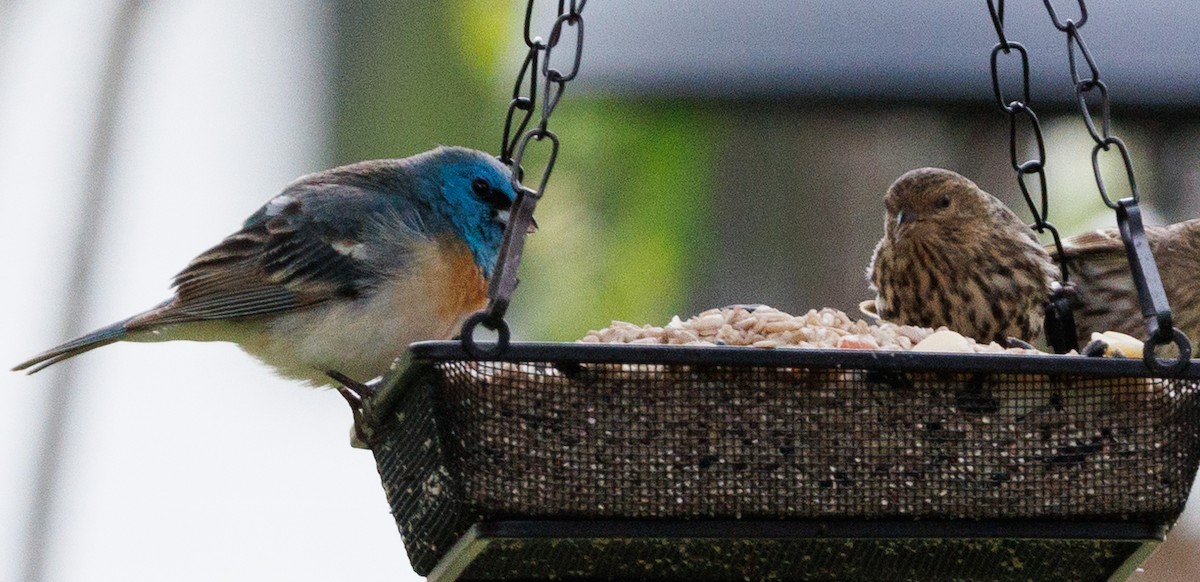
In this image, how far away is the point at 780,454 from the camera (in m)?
3.06

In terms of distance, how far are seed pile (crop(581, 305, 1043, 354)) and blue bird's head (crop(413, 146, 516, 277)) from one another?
141 centimetres

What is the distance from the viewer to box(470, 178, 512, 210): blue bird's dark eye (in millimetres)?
4973

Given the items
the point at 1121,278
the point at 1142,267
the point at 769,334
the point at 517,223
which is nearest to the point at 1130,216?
the point at 1142,267

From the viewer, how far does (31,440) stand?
21.4ft

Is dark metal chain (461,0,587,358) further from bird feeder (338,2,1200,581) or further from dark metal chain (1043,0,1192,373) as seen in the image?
dark metal chain (1043,0,1192,373)

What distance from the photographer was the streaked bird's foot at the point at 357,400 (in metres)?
3.64

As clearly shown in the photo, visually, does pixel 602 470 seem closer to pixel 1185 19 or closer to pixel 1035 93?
pixel 1035 93

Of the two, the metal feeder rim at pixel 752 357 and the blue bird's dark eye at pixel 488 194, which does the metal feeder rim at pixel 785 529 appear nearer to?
the metal feeder rim at pixel 752 357

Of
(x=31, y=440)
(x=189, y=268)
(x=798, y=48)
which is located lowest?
(x=31, y=440)

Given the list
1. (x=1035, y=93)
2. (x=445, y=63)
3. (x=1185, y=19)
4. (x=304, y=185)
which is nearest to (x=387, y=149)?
(x=445, y=63)

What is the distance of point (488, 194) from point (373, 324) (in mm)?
588

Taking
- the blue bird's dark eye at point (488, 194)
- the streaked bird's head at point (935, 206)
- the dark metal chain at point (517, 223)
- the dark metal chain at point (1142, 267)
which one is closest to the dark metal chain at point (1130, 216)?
the dark metal chain at point (1142, 267)

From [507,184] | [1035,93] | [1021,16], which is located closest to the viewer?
[507,184]

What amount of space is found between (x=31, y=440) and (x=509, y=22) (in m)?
2.66
